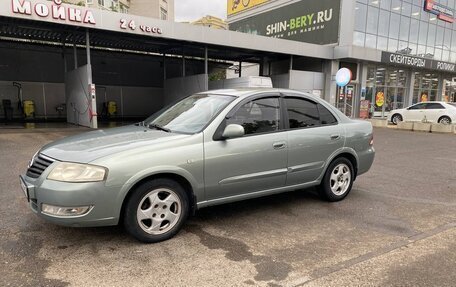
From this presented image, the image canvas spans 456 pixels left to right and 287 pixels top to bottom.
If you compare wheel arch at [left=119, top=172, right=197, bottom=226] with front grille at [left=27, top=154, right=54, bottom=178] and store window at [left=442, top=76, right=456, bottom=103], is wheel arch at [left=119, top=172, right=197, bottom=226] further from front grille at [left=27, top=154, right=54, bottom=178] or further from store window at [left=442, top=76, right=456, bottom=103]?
store window at [left=442, top=76, right=456, bottom=103]

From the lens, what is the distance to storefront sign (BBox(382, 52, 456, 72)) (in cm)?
2497

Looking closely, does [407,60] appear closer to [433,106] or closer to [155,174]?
[433,106]

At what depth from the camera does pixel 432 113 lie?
62.2 feet

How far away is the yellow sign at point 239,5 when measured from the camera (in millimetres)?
32250

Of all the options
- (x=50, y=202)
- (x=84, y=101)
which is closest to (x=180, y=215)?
(x=50, y=202)

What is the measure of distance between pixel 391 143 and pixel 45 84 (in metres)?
21.0

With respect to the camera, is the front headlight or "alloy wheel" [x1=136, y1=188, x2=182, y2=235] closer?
the front headlight

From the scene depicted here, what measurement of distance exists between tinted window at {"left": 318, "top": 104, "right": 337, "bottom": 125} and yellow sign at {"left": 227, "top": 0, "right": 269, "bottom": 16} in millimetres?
28257

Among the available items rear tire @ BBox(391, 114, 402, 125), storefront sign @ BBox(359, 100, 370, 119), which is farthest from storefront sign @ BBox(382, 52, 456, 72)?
rear tire @ BBox(391, 114, 402, 125)

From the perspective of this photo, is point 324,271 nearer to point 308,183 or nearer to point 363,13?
point 308,183

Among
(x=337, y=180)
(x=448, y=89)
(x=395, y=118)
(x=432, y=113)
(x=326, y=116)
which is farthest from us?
(x=448, y=89)

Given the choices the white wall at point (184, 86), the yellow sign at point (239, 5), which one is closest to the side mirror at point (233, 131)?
the white wall at point (184, 86)

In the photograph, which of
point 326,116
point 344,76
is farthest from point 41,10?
point 344,76

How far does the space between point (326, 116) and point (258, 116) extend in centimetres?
127
